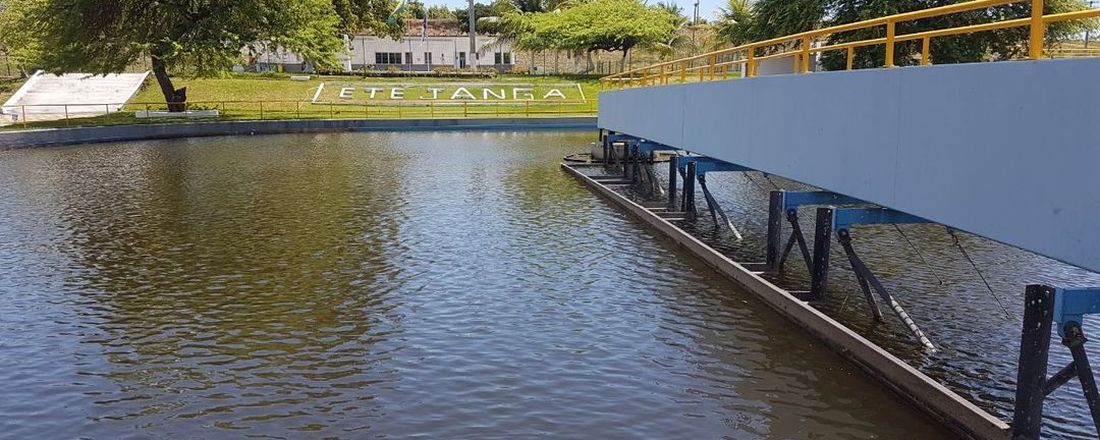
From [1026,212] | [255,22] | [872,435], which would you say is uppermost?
[255,22]

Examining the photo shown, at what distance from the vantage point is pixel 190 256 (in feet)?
49.2

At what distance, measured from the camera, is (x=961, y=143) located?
26.9 ft

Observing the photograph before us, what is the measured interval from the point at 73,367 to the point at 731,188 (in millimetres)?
18257

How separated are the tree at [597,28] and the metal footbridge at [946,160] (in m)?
65.4

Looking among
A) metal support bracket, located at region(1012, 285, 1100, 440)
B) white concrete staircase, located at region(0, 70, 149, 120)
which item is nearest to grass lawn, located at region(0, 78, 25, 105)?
white concrete staircase, located at region(0, 70, 149, 120)

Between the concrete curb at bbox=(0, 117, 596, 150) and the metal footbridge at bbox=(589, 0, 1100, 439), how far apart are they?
34.7m

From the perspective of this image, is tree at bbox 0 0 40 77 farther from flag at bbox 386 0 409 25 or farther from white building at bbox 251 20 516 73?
white building at bbox 251 20 516 73

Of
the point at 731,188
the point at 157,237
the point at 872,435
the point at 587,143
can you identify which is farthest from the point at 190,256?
the point at 587,143

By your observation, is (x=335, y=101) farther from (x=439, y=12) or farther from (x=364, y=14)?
(x=439, y=12)

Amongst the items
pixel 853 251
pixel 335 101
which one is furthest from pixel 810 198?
pixel 335 101

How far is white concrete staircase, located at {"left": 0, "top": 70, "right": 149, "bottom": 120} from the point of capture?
5484 centimetres

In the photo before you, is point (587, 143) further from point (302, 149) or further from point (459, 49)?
point (459, 49)

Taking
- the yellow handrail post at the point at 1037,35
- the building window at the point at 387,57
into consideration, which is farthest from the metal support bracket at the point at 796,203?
the building window at the point at 387,57

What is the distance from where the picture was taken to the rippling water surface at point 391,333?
815 centimetres
